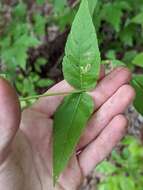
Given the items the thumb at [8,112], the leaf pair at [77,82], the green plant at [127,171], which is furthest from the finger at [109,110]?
the green plant at [127,171]

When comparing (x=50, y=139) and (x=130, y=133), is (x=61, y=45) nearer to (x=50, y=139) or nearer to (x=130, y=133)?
(x=130, y=133)

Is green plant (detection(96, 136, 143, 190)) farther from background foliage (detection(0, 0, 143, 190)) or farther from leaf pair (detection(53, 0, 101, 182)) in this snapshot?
leaf pair (detection(53, 0, 101, 182))

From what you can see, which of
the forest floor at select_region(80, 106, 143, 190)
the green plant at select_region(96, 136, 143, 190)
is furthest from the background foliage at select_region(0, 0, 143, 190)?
the forest floor at select_region(80, 106, 143, 190)

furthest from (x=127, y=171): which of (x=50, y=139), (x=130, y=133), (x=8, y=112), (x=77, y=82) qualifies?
(x=8, y=112)

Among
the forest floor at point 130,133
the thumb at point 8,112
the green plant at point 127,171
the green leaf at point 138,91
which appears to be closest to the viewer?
the thumb at point 8,112

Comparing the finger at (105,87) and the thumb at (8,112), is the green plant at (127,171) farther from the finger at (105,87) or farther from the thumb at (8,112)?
the thumb at (8,112)

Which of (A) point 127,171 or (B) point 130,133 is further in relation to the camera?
(B) point 130,133
